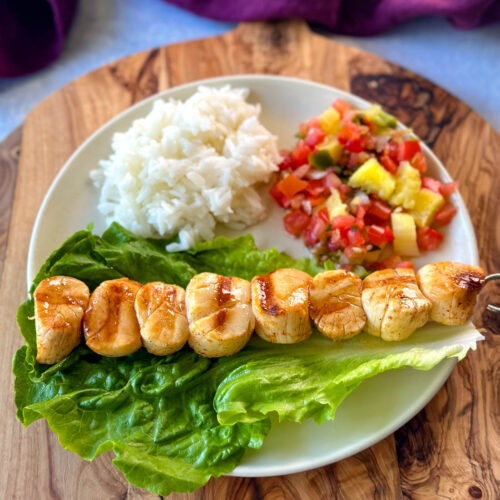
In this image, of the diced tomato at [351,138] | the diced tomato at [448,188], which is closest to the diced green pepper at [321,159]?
the diced tomato at [351,138]

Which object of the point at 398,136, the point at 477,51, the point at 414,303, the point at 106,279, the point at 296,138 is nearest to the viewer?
the point at 414,303

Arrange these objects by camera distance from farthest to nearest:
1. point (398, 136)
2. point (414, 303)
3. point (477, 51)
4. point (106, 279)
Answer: point (477, 51) → point (398, 136) → point (106, 279) → point (414, 303)

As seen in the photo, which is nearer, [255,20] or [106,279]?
Result: [106,279]

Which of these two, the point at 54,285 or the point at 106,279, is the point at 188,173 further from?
the point at 54,285

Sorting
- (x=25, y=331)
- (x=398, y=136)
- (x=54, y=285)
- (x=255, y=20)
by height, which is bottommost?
(x=25, y=331)

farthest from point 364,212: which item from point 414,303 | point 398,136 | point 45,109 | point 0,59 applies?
point 0,59

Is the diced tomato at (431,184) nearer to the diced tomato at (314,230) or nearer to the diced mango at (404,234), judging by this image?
the diced mango at (404,234)

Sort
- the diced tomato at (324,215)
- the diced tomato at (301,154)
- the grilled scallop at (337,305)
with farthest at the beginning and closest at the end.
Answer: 1. the diced tomato at (301,154)
2. the diced tomato at (324,215)
3. the grilled scallop at (337,305)
